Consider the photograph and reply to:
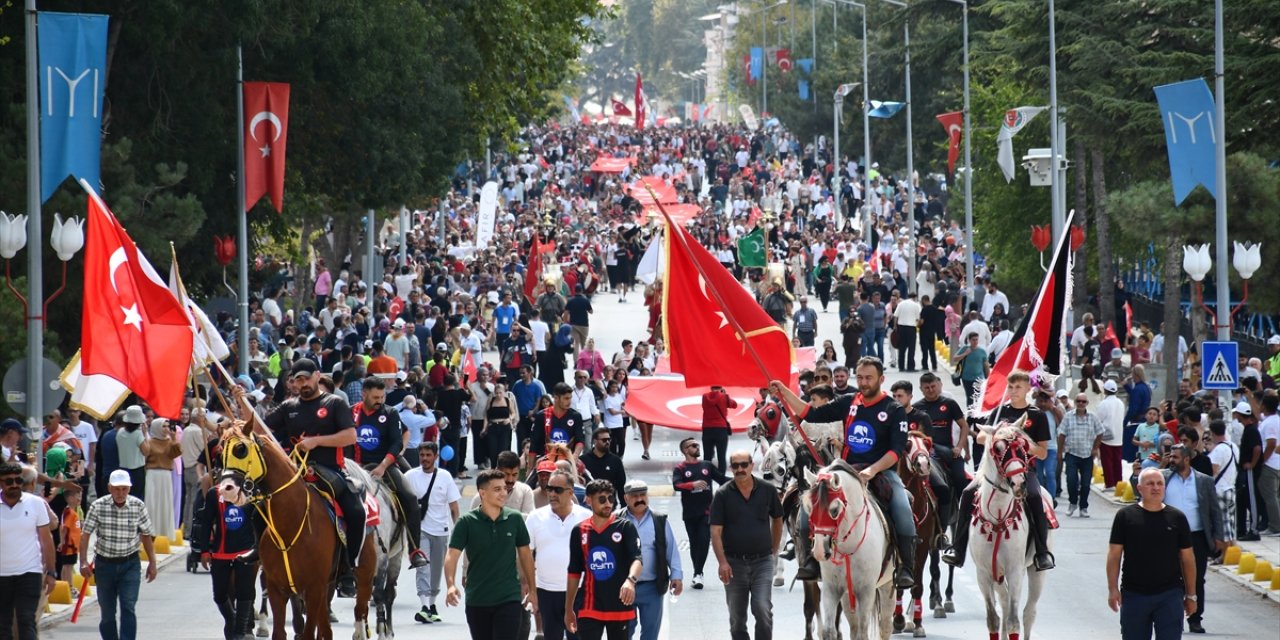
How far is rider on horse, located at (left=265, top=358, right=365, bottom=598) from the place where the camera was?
16.6m

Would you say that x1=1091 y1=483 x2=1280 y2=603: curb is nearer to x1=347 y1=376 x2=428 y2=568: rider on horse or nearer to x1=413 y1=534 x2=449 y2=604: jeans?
x1=413 y1=534 x2=449 y2=604: jeans

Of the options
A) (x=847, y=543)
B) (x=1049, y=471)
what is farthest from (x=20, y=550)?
(x=1049, y=471)

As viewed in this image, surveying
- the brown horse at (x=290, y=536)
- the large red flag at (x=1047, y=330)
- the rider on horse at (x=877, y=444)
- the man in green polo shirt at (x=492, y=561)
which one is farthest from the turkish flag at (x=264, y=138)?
the man in green polo shirt at (x=492, y=561)

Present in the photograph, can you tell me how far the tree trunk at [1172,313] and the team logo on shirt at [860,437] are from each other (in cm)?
2080

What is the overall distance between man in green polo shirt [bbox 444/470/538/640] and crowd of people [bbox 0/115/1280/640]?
16 millimetres

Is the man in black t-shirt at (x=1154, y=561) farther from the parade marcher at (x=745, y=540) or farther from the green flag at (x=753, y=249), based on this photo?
the green flag at (x=753, y=249)

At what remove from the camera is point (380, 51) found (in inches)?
1469

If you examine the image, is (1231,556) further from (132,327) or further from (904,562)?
(132,327)

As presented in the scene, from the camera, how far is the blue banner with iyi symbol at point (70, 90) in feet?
79.7

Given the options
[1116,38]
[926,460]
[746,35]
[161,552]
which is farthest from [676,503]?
[746,35]

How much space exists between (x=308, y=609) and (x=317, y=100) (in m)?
22.7

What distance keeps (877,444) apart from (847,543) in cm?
93

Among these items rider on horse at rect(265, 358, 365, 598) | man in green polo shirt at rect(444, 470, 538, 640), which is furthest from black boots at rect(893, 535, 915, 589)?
rider on horse at rect(265, 358, 365, 598)

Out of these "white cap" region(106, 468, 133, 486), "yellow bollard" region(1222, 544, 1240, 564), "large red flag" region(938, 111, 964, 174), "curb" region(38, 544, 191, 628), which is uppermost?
"large red flag" region(938, 111, 964, 174)
